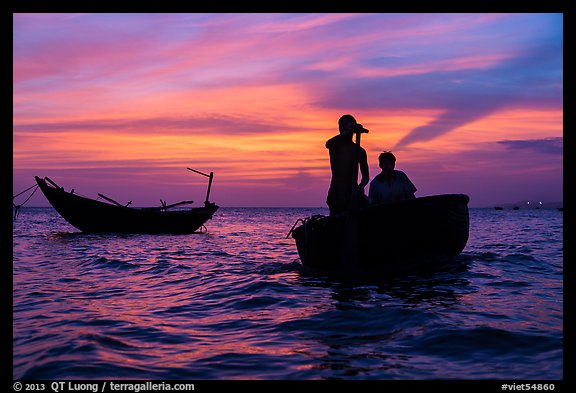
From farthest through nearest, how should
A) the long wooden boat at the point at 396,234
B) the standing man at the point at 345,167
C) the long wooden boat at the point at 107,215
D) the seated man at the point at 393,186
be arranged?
the long wooden boat at the point at 107,215 < the seated man at the point at 393,186 < the standing man at the point at 345,167 < the long wooden boat at the point at 396,234

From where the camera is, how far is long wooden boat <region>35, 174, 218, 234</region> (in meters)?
29.8

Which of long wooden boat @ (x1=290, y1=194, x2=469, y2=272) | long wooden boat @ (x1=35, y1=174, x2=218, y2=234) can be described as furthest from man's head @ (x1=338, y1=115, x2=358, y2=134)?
long wooden boat @ (x1=35, y1=174, x2=218, y2=234)

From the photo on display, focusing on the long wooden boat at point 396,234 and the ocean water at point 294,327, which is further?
the long wooden boat at point 396,234

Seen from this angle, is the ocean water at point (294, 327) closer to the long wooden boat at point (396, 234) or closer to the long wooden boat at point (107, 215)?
the long wooden boat at point (396, 234)

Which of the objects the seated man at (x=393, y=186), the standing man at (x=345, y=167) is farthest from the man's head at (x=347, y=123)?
the seated man at (x=393, y=186)

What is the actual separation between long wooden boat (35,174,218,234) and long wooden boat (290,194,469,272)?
23018mm

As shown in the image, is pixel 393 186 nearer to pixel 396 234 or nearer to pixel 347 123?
pixel 396 234

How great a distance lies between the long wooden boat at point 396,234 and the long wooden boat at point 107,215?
23.0 m

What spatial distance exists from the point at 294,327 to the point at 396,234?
3526 millimetres

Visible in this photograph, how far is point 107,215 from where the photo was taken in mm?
30438

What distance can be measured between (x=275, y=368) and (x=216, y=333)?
155cm

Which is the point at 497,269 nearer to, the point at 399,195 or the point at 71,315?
the point at 399,195

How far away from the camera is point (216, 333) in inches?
228

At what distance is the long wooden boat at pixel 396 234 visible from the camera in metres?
8.79
